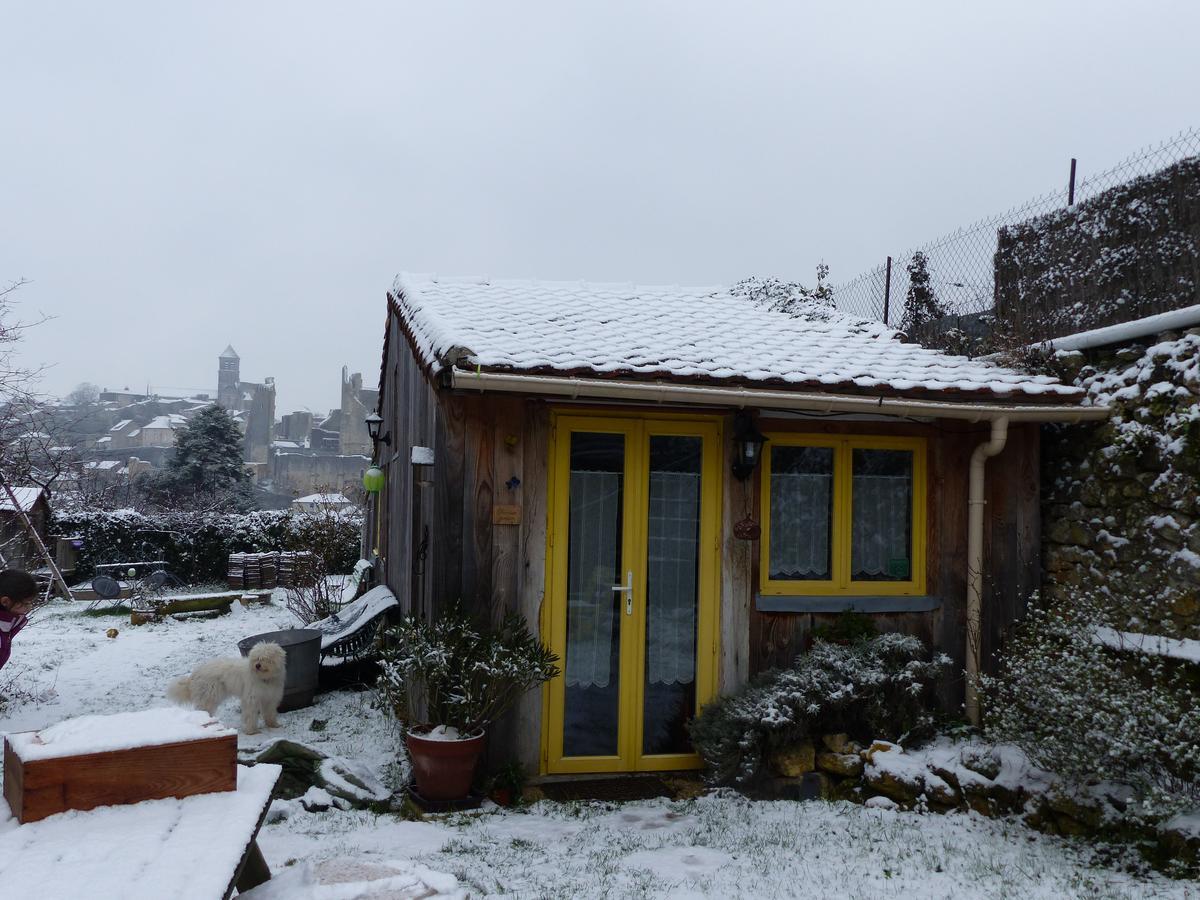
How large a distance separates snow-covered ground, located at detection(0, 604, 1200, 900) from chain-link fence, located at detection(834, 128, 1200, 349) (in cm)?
455

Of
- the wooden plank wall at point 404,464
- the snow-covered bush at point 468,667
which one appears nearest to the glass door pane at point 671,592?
the snow-covered bush at point 468,667

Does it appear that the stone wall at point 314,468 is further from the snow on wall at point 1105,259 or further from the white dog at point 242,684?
the snow on wall at point 1105,259

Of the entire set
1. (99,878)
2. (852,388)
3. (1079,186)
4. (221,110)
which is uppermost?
(221,110)

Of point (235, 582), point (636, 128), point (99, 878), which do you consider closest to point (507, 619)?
point (99, 878)

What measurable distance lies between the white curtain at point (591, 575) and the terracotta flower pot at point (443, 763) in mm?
867

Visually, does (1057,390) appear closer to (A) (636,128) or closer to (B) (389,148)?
(A) (636,128)

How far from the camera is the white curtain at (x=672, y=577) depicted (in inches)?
218

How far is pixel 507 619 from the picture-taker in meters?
5.06

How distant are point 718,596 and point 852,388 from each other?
1.69m

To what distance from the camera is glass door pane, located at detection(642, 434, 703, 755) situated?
552cm

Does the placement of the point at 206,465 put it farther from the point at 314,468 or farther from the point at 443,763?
the point at 443,763

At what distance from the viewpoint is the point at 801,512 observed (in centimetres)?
579

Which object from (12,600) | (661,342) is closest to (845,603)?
(661,342)

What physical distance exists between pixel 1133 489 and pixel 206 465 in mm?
23383
